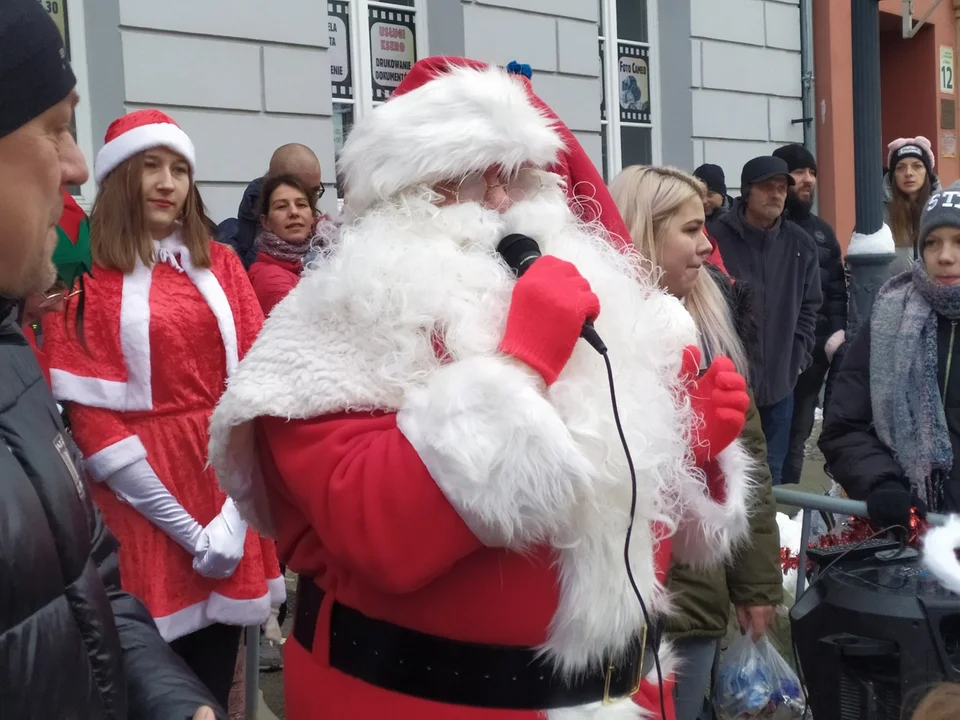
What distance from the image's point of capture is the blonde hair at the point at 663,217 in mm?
3020

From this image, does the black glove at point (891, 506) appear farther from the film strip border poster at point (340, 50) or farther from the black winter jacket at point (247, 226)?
the film strip border poster at point (340, 50)

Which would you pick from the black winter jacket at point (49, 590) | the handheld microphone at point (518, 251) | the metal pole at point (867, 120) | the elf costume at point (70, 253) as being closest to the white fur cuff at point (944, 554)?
the handheld microphone at point (518, 251)

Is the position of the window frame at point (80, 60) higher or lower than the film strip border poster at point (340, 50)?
lower

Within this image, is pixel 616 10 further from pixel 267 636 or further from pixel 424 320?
pixel 424 320

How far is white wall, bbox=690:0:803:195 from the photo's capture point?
9594 mm

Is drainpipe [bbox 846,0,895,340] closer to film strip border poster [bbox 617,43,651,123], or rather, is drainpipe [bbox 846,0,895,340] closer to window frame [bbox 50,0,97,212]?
film strip border poster [bbox 617,43,651,123]

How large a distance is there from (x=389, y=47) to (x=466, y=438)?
6410mm

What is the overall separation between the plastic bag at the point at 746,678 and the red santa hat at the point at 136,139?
241cm

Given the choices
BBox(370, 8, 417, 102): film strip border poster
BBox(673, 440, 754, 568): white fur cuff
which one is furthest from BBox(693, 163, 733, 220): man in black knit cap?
BBox(673, 440, 754, 568): white fur cuff

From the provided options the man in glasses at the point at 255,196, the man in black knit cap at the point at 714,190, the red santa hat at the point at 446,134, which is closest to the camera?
the red santa hat at the point at 446,134

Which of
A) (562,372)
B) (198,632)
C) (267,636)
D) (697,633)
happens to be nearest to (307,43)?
(267,636)

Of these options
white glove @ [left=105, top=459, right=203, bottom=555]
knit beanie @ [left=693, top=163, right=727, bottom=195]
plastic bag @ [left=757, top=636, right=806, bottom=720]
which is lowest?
plastic bag @ [left=757, top=636, right=806, bottom=720]

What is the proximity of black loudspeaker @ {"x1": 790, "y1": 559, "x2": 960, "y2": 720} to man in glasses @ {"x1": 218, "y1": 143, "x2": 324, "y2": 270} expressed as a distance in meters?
2.94

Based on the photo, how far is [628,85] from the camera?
374 inches
